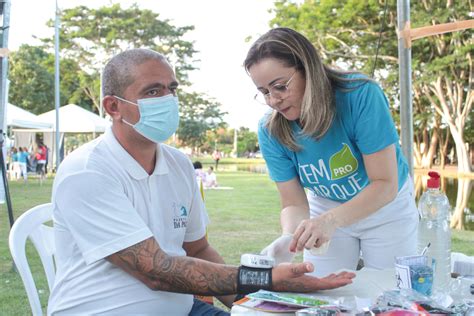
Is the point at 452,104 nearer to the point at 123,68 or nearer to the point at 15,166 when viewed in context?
the point at 15,166

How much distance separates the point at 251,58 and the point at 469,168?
80.5ft

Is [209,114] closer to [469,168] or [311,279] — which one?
[469,168]

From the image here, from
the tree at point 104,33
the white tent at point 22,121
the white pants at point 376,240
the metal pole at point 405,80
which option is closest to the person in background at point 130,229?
the white pants at point 376,240

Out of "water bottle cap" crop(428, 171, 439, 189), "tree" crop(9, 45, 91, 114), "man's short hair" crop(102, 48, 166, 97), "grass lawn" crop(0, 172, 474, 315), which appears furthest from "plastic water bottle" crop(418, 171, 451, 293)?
"tree" crop(9, 45, 91, 114)

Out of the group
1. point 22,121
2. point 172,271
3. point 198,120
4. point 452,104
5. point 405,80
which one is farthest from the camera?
point 198,120

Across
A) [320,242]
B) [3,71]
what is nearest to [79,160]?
[320,242]

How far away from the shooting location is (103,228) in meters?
1.78

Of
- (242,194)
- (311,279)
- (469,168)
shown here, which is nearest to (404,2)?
(311,279)

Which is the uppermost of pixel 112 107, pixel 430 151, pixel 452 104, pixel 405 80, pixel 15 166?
pixel 452 104

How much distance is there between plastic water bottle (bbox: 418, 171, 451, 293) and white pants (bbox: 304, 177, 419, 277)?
13.7 inches

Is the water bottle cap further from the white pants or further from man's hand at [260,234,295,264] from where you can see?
the white pants

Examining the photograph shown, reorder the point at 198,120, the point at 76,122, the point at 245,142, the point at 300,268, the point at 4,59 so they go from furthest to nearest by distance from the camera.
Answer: the point at 245,142, the point at 198,120, the point at 76,122, the point at 4,59, the point at 300,268

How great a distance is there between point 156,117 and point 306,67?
586 millimetres

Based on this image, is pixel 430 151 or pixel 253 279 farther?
pixel 430 151
